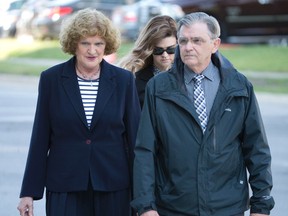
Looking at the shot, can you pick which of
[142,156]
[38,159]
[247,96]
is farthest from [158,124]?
[38,159]

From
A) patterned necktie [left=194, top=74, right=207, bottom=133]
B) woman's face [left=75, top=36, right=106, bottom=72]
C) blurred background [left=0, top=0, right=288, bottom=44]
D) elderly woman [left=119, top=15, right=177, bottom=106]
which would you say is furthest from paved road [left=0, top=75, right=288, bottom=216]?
blurred background [left=0, top=0, right=288, bottom=44]

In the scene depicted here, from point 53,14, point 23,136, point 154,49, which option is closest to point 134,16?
point 53,14

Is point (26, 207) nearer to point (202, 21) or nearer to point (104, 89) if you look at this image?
point (104, 89)

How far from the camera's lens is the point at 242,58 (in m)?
19.7

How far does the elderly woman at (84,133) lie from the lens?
183 inches

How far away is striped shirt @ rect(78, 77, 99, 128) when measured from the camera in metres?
4.67

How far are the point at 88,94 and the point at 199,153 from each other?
33.7 inches

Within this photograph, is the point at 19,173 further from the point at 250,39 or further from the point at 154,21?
the point at 250,39

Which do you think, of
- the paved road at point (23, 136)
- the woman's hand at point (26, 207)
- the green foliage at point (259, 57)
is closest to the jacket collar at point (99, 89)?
the woman's hand at point (26, 207)

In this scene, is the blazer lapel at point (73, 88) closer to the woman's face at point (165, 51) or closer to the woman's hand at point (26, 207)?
the woman's hand at point (26, 207)

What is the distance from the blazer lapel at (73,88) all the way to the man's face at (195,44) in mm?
690

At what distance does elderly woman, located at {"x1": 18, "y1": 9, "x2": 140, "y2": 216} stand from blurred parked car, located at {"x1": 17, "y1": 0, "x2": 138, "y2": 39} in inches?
860

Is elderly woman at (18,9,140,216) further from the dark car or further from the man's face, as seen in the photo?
the dark car

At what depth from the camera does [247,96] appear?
14.2 ft
